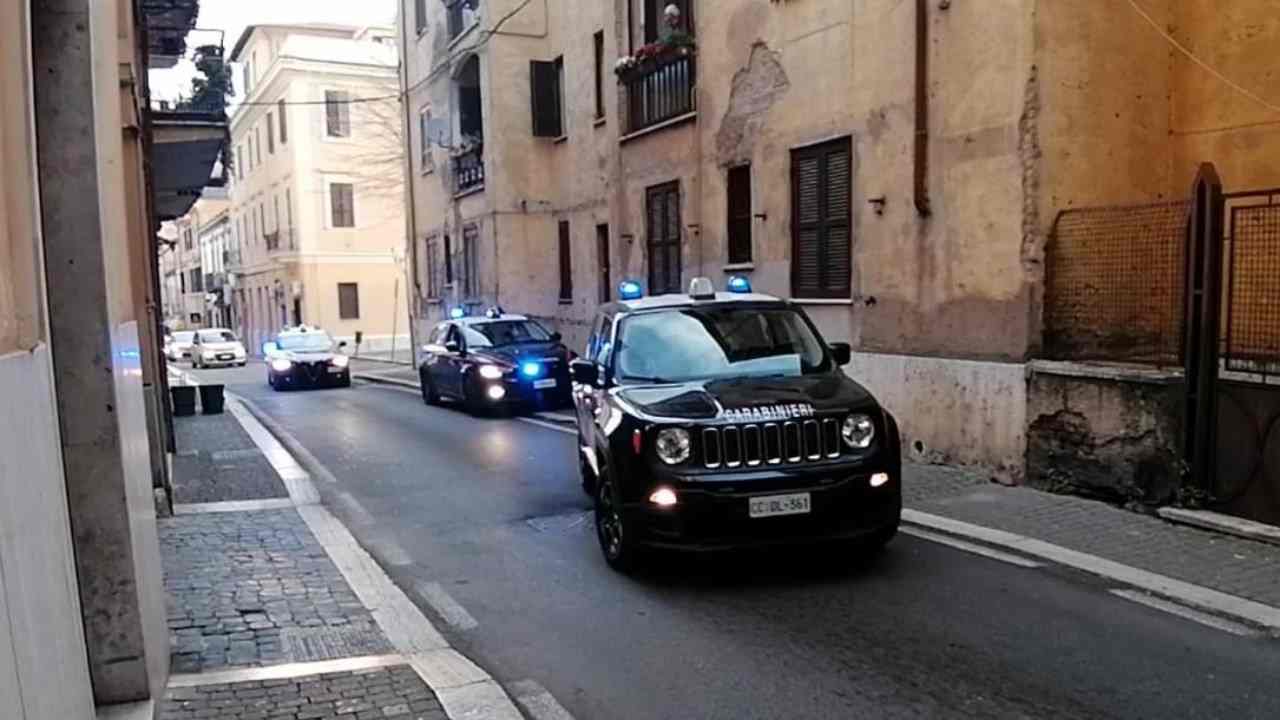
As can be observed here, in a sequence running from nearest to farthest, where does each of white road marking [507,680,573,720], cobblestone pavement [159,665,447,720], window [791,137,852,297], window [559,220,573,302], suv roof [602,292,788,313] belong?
1. cobblestone pavement [159,665,447,720]
2. white road marking [507,680,573,720]
3. suv roof [602,292,788,313]
4. window [791,137,852,297]
5. window [559,220,573,302]

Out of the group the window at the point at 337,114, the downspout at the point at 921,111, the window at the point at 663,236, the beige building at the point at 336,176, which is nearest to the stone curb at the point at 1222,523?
the downspout at the point at 921,111

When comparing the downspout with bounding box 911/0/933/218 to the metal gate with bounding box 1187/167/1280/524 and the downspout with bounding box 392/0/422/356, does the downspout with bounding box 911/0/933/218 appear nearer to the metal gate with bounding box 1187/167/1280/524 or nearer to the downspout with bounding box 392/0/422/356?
the metal gate with bounding box 1187/167/1280/524

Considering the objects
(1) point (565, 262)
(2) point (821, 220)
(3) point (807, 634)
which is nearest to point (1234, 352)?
(3) point (807, 634)

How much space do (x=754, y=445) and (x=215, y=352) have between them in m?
38.7

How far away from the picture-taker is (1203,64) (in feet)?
33.0

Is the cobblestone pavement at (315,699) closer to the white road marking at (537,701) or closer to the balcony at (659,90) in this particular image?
the white road marking at (537,701)

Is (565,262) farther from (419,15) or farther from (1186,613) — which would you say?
(1186,613)

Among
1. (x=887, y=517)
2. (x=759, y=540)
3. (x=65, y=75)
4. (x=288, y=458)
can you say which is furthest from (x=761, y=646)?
(x=288, y=458)

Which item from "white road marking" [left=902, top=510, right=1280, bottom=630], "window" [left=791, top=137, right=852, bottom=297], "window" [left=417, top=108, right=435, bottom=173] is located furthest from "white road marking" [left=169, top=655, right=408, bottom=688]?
"window" [left=417, top=108, right=435, bottom=173]

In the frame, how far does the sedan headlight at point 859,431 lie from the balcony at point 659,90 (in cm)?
1030

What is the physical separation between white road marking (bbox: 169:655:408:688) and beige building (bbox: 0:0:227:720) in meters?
0.17

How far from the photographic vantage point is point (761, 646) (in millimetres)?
5645

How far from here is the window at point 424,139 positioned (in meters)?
29.8

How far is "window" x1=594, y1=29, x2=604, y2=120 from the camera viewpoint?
20.4m
